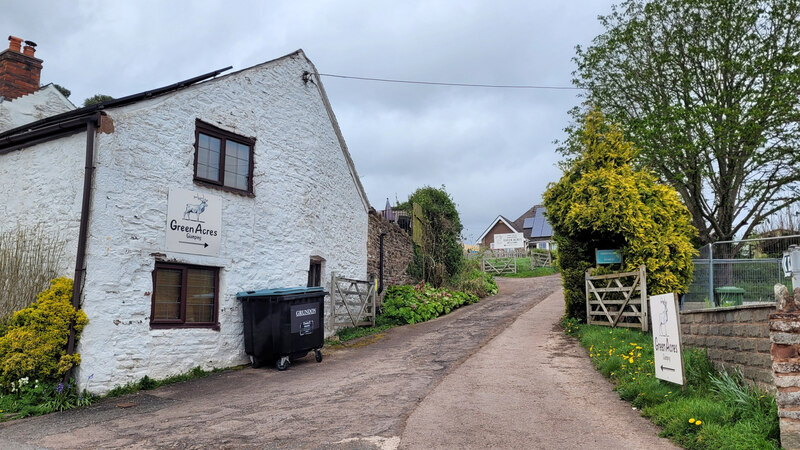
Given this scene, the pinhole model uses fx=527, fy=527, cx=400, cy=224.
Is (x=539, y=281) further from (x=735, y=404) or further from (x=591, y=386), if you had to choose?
(x=735, y=404)

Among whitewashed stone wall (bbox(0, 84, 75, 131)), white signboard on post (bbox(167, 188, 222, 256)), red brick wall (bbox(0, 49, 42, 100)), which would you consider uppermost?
red brick wall (bbox(0, 49, 42, 100))

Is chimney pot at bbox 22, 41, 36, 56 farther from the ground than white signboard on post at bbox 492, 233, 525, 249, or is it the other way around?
chimney pot at bbox 22, 41, 36, 56

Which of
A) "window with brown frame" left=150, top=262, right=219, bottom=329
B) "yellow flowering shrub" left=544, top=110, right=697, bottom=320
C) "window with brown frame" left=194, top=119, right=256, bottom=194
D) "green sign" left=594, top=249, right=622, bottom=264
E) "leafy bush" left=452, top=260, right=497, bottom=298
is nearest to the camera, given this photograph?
"window with brown frame" left=150, top=262, right=219, bottom=329

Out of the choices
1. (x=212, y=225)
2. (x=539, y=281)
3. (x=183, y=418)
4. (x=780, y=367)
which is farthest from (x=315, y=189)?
(x=539, y=281)

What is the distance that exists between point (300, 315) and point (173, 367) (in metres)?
2.41

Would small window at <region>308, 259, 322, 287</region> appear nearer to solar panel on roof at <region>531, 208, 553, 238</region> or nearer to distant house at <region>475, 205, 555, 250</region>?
distant house at <region>475, 205, 555, 250</region>

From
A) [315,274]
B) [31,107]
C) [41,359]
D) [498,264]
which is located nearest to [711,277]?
[315,274]

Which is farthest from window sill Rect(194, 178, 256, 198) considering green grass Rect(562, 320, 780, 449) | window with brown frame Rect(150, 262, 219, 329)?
green grass Rect(562, 320, 780, 449)

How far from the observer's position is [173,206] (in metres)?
9.47

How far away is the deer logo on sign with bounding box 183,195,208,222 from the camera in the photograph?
31.7ft

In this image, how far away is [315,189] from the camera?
516 inches

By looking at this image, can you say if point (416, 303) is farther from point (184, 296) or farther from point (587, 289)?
point (184, 296)

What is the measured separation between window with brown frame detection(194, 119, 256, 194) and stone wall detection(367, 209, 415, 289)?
18.5ft

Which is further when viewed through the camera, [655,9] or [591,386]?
[655,9]
